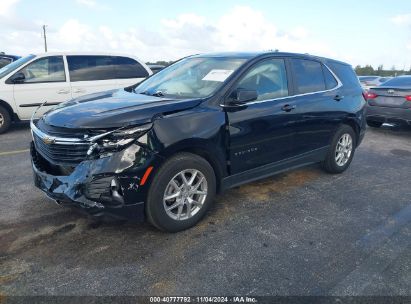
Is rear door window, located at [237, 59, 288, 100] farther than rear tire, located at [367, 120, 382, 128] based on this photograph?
No

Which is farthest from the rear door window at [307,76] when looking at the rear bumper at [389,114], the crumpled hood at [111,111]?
the rear bumper at [389,114]

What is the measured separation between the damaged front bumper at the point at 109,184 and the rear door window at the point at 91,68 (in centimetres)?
580

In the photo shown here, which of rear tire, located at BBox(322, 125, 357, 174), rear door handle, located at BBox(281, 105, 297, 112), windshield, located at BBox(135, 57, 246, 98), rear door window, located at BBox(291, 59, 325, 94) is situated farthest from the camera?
rear tire, located at BBox(322, 125, 357, 174)

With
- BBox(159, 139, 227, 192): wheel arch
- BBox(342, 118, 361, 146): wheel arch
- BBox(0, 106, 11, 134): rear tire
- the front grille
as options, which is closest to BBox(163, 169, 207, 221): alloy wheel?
BBox(159, 139, 227, 192): wheel arch

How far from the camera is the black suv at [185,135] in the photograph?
304 centimetres

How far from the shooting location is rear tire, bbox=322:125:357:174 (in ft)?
17.2

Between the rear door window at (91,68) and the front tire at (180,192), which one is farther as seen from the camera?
the rear door window at (91,68)

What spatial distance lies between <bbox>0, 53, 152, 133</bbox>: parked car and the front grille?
4921mm

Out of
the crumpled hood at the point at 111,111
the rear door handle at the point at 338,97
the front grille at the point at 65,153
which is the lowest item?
the front grille at the point at 65,153

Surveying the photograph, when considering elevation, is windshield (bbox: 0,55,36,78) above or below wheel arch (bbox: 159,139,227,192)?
above

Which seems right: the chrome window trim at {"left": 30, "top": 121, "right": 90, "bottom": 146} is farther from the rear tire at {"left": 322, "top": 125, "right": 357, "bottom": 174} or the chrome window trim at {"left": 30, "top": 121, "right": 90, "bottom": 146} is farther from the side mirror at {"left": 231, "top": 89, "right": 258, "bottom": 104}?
the rear tire at {"left": 322, "top": 125, "right": 357, "bottom": 174}

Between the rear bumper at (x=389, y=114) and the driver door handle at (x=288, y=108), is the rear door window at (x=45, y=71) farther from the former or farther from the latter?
the rear bumper at (x=389, y=114)

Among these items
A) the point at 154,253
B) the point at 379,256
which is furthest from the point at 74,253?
the point at 379,256

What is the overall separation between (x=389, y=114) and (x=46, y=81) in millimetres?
7995
